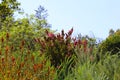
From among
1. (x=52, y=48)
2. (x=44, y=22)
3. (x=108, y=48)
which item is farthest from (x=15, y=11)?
(x=52, y=48)

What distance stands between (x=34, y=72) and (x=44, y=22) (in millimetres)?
19830

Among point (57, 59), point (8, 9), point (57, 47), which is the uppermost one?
point (8, 9)

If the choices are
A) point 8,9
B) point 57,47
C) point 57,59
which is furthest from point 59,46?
point 8,9

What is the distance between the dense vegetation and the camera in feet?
21.4

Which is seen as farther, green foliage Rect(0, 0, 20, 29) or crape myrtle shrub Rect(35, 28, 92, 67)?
green foliage Rect(0, 0, 20, 29)

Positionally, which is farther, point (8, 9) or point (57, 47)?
point (8, 9)

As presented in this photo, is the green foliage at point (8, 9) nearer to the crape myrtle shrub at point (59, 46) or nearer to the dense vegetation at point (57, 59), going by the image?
the dense vegetation at point (57, 59)

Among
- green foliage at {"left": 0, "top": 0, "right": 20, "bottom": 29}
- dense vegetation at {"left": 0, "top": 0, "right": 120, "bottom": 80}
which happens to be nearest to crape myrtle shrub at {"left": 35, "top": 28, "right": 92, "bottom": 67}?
dense vegetation at {"left": 0, "top": 0, "right": 120, "bottom": 80}

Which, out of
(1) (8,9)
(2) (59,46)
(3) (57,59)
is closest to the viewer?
(3) (57,59)

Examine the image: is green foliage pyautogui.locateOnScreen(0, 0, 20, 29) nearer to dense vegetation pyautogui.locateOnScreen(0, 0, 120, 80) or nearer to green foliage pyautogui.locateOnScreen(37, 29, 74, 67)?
dense vegetation pyautogui.locateOnScreen(0, 0, 120, 80)

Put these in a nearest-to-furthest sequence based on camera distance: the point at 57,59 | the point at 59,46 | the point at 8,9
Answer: the point at 57,59, the point at 59,46, the point at 8,9

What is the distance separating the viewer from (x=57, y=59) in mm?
10633

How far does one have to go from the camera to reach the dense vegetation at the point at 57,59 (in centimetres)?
652

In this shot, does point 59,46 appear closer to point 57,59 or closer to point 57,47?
point 57,47
